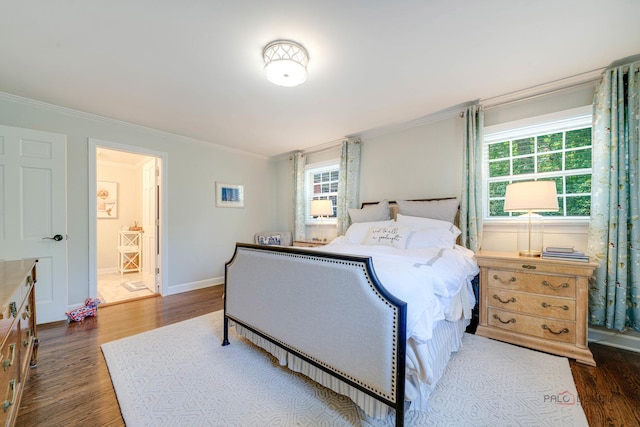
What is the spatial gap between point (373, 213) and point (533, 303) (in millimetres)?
1896

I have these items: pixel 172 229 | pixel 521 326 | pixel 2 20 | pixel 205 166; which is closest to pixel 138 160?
pixel 205 166

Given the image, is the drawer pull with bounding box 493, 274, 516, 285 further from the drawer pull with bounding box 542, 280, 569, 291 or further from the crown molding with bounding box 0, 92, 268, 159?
the crown molding with bounding box 0, 92, 268, 159

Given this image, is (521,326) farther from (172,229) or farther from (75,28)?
(172,229)

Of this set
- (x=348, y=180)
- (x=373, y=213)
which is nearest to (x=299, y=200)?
(x=348, y=180)

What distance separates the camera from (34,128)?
2.79 m

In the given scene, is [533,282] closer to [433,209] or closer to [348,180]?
[433,209]

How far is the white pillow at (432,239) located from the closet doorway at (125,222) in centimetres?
387

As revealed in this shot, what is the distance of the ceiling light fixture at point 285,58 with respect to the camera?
1.86 metres

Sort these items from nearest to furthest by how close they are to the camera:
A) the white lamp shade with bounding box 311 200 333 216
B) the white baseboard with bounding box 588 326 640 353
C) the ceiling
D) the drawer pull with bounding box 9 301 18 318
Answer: the drawer pull with bounding box 9 301 18 318
the ceiling
the white baseboard with bounding box 588 326 640 353
the white lamp shade with bounding box 311 200 333 216

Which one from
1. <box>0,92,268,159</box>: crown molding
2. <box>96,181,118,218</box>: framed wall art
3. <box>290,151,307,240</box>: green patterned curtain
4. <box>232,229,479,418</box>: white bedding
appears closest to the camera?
<box>232,229,479,418</box>: white bedding

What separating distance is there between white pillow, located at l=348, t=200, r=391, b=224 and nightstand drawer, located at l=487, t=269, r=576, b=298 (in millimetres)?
1408

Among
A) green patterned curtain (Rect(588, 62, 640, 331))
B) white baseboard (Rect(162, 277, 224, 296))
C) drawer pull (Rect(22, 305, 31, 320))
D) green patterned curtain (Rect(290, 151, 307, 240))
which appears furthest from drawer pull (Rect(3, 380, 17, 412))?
green patterned curtain (Rect(588, 62, 640, 331))

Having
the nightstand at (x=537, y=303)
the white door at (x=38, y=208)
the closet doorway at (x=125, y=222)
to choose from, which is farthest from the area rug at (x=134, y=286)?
the nightstand at (x=537, y=303)

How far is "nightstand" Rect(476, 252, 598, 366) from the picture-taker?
1976 mm
